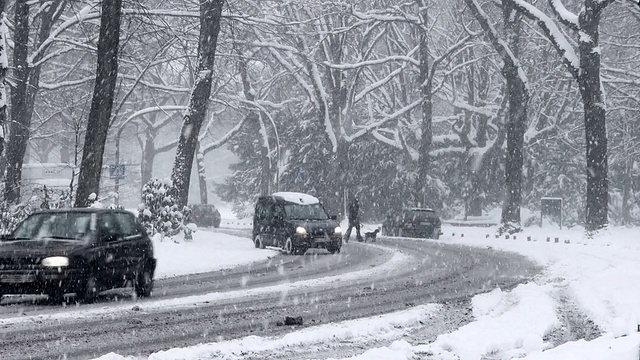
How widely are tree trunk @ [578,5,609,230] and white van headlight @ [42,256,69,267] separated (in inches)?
999

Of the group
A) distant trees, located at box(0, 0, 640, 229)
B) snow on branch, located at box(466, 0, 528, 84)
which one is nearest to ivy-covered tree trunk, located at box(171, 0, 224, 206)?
distant trees, located at box(0, 0, 640, 229)

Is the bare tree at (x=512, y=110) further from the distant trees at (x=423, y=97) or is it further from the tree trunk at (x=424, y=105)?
the tree trunk at (x=424, y=105)

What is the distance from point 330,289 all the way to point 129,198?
9262 centimetres

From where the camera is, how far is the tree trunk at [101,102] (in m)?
22.1

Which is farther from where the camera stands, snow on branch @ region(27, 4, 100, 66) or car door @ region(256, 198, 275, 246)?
car door @ region(256, 198, 275, 246)

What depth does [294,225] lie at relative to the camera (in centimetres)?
2825

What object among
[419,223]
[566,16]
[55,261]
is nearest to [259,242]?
[419,223]

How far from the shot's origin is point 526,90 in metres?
40.9

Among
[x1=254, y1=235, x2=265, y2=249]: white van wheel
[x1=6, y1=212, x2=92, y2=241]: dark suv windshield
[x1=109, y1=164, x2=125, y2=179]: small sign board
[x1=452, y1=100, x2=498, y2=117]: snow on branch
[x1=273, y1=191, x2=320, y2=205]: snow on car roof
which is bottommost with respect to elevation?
[x1=254, y1=235, x2=265, y2=249]: white van wheel

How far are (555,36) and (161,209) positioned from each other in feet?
57.9

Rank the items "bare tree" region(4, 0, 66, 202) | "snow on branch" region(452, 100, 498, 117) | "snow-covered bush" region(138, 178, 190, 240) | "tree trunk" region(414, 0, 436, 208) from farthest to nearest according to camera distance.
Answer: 1. "snow on branch" region(452, 100, 498, 117)
2. "tree trunk" region(414, 0, 436, 208)
3. "bare tree" region(4, 0, 66, 202)
4. "snow-covered bush" region(138, 178, 190, 240)

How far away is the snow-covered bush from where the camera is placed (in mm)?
27125

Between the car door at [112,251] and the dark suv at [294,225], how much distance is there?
13040 millimetres

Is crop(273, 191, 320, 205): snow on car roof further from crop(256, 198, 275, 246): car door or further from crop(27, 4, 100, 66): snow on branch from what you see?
crop(27, 4, 100, 66): snow on branch
